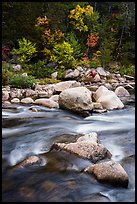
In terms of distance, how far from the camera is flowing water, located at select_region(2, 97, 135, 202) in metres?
3.48

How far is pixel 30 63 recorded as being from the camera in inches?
675

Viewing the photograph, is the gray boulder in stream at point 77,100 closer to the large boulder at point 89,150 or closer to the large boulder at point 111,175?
the large boulder at point 89,150

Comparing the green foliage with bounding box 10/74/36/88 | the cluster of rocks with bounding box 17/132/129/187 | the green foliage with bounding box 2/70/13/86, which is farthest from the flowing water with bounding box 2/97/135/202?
the green foliage with bounding box 2/70/13/86

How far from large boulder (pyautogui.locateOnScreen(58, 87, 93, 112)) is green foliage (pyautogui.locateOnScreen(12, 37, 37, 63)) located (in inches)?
330

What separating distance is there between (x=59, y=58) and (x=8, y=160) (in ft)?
42.0

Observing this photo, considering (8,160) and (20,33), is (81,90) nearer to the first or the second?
(8,160)

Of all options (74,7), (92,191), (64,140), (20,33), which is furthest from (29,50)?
(92,191)

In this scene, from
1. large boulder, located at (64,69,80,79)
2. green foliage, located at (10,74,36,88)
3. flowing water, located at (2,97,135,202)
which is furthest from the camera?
large boulder, located at (64,69,80,79)

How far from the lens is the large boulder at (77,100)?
818cm

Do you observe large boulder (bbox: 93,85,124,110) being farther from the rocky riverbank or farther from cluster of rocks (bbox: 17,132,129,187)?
cluster of rocks (bbox: 17,132,129,187)

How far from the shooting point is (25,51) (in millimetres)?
16375

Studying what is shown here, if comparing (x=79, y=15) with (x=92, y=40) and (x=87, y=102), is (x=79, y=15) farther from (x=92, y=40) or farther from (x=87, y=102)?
(x=87, y=102)

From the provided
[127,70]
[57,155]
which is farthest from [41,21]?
[57,155]

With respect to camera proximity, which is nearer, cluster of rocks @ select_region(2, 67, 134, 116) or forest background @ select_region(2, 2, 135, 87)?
cluster of rocks @ select_region(2, 67, 134, 116)
